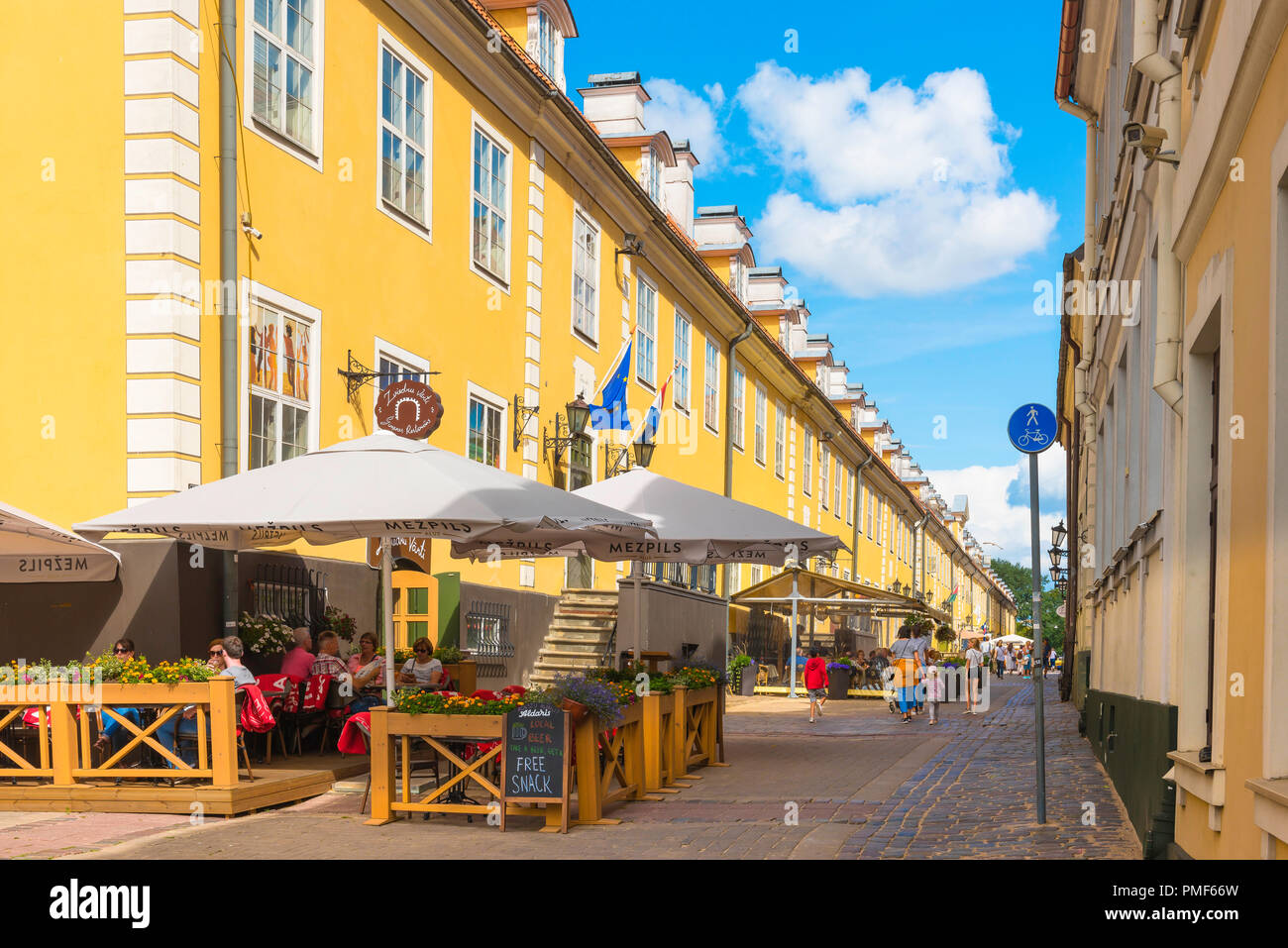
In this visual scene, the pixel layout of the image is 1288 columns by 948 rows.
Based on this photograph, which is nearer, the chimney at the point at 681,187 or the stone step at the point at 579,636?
the stone step at the point at 579,636

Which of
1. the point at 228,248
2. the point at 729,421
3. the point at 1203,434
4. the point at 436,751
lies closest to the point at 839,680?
the point at 729,421

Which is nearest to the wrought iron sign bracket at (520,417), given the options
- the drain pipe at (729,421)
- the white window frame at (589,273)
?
the white window frame at (589,273)

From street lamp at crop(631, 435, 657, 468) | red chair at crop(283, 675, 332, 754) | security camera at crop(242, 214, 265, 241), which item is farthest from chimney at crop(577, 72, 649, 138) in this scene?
red chair at crop(283, 675, 332, 754)

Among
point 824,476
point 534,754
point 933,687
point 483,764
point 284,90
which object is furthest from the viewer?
point 824,476

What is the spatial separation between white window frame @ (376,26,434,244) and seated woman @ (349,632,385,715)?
5.48m

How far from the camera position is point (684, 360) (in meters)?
29.4

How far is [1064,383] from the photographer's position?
30406 millimetres

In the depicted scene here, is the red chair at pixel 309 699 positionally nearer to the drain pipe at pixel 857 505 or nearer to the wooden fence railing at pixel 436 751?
the wooden fence railing at pixel 436 751

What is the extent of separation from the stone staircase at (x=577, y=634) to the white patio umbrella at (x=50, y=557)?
364 inches

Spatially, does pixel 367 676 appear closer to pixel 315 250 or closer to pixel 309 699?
pixel 309 699

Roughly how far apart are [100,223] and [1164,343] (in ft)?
29.6

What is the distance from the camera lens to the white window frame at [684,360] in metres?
28.6

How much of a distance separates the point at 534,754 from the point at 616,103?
856 inches
